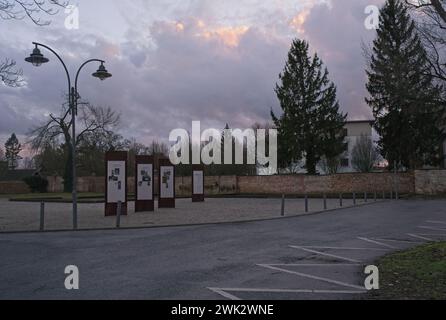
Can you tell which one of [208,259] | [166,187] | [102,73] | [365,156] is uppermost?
[102,73]

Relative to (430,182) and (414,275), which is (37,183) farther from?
(414,275)

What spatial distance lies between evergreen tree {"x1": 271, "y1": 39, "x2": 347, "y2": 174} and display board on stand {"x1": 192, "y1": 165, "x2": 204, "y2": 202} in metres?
17.1

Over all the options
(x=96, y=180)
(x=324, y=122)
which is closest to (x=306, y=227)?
(x=324, y=122)

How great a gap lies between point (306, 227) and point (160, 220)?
6.75 meters

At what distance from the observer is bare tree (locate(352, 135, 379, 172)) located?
219 feet

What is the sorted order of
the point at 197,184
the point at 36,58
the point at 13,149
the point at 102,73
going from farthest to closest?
the point at 13,149 < the point at 197,184 < the point at 102,73 < the point at 36,58

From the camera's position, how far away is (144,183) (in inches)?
1077

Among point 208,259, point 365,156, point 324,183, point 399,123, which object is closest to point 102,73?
point 208,259

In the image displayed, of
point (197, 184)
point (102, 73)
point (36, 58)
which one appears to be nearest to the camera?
point (36, 58)

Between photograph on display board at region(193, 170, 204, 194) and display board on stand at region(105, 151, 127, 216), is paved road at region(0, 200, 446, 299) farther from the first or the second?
photograph on display board at region(193, 170, 204, 194)

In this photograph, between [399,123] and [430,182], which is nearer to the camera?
[430,182]

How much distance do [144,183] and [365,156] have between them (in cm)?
4662

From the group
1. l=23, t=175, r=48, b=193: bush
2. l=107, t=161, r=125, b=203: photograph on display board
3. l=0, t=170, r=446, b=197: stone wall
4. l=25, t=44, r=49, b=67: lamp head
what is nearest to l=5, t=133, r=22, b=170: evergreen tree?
l=23, t=175, r=48, b=193: bush

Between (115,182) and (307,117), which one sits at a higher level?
(307,117)
